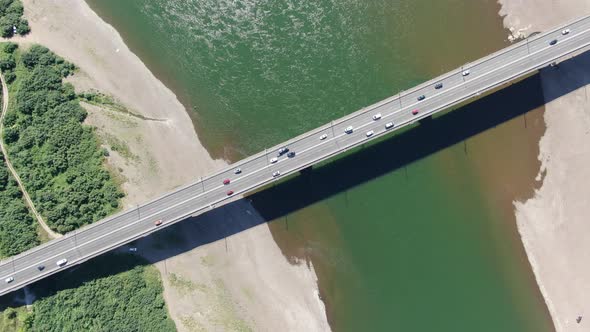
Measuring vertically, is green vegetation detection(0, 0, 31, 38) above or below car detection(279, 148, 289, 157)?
above

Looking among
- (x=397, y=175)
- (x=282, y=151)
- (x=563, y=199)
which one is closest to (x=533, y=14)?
(x=563, y=199)

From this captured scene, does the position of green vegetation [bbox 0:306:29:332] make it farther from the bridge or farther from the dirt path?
the dirt path

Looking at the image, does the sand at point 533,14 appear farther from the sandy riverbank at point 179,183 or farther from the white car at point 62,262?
the white car at point 62,262

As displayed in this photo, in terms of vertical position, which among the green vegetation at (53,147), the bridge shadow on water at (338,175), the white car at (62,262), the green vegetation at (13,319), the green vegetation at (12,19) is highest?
the green vegetation at (12,19)

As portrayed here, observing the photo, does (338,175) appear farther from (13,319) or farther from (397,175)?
(13,319)

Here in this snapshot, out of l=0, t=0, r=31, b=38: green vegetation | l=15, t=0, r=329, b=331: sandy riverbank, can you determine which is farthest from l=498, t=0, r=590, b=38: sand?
l=0, t=0, r=31, b=38: green vegetation

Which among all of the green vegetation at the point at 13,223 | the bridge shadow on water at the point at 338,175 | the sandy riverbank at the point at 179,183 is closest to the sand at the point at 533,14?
the bridge shadow on water at the point at 338,175
